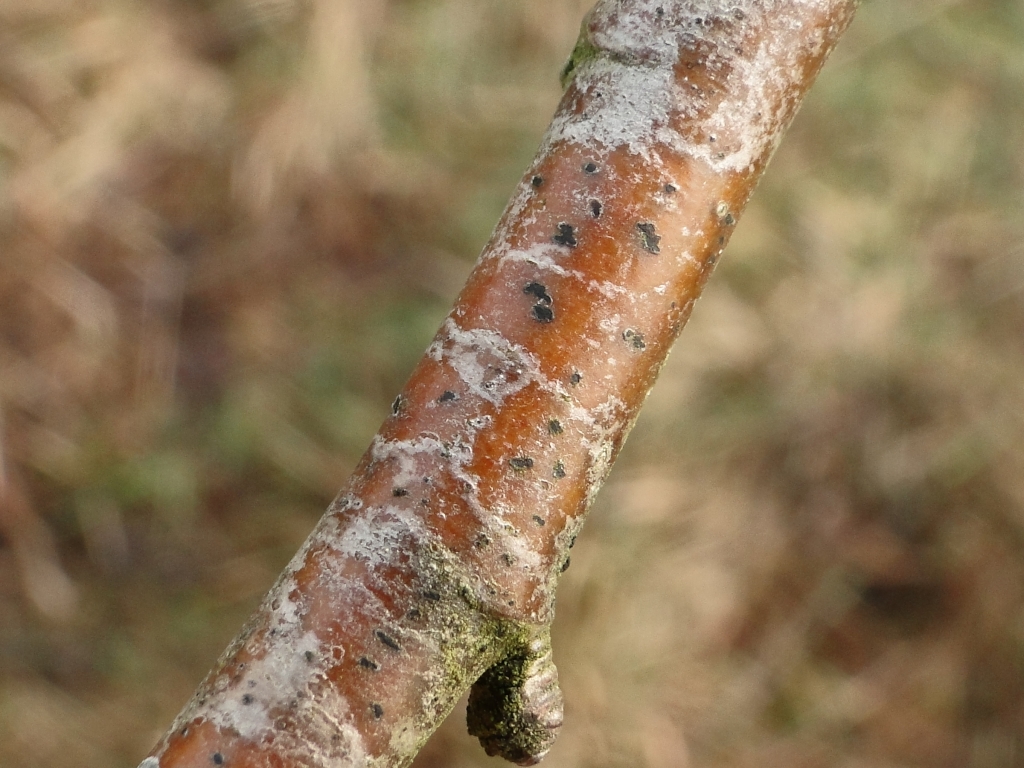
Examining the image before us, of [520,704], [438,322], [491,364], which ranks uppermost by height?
[438,322]

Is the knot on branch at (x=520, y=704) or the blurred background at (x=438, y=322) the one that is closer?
the knot on branch at (x=520, y=704)

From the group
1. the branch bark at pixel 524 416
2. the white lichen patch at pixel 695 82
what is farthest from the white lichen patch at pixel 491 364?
the white lichen patch at pixel 695 82

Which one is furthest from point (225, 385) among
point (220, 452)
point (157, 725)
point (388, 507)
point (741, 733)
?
point (388, 507)

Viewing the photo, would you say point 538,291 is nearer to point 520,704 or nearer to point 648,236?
point 648,236

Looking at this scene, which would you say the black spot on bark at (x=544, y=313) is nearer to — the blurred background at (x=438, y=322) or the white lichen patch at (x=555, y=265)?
the white lichen patch at (x=555, y=265)

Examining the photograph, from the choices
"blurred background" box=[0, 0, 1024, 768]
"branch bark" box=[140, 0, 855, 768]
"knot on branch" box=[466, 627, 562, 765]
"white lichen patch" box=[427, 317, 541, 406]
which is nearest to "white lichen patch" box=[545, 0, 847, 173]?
"branch bark" box=[140, 0, 855, 768]

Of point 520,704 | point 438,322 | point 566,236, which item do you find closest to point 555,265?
point 566,236

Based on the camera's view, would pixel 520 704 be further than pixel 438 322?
No

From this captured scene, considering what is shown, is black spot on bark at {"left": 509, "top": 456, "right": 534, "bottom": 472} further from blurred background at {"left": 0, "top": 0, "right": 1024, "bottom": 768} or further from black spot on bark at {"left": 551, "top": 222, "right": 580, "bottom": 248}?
blurred background at {"left": 0, "top": 0, "right": 1024, "bottom": 768}

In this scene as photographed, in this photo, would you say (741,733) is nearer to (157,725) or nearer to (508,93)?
(157,725)
